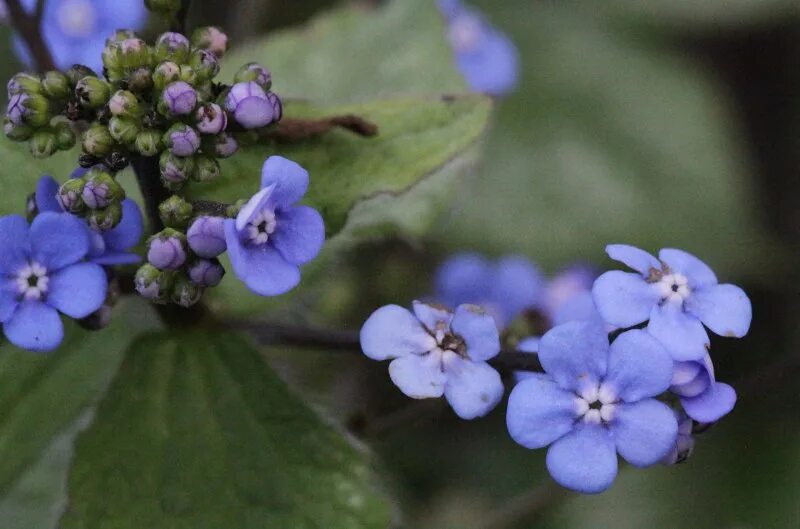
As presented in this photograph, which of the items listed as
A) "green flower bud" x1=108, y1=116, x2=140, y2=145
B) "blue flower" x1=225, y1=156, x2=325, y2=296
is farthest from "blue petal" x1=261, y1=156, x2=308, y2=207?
"green flower bud" x1=108, y1=116, x2=140, y2=145

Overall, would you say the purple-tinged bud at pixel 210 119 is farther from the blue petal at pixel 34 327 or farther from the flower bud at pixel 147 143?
the blue petal at pixel 34 327

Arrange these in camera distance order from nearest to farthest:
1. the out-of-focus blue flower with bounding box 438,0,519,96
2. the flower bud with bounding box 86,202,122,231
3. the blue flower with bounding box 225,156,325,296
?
the blue flower with bounding box 225,156,325,296, the flower bud with bounding box 86,202,122,231, the out-of-focus blue flower with bounding box 438,0,519,96

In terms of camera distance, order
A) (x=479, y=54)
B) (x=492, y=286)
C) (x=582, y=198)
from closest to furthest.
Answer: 1. (x=492, y=286)
2. (x=479, y=54)
3. (x=582, y=198)

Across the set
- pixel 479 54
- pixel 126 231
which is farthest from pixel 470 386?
pixel 479 54

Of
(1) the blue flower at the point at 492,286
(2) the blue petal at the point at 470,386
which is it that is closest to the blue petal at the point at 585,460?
(2) the blue petal at the point at 470,386

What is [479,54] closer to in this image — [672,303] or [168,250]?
[672,303]

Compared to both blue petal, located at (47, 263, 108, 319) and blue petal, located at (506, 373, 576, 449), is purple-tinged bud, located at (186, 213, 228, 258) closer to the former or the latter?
blue petal, located at (47, 263, 108, 319)
